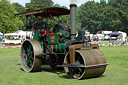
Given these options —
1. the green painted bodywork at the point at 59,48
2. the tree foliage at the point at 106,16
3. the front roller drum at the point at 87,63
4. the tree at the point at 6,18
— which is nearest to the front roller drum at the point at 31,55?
the green painted bodywork at the point at 59,48

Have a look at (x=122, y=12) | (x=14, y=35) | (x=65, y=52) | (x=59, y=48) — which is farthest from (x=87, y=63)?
(x=122, y=12)

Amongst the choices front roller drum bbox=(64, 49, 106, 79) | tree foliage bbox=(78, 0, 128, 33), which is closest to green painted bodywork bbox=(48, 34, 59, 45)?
front roller drum bbox=(64, 49, 106, 79)

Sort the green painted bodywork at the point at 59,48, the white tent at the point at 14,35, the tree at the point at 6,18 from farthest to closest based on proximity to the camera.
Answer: the tree at the point at 6,18 < the white tent at the point at 14,35 < the green painted bodywork at the point at 59,48

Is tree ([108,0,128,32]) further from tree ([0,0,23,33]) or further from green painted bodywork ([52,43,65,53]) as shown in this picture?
green painted bodywork ([52,43,65,53])

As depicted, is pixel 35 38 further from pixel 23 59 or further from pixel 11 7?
pixel 11 7

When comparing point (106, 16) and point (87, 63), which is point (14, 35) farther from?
point (106, 16)

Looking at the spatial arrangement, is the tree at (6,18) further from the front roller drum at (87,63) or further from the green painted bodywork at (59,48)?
the front roller drum at (87,63)

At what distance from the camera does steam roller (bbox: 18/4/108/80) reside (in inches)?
306

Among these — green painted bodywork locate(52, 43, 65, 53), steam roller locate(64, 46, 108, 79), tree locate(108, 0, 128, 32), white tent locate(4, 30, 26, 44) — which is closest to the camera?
steam roller locate(64, 46, 108, 79)

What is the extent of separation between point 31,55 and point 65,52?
68.6 inches

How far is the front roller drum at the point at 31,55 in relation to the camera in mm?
9289

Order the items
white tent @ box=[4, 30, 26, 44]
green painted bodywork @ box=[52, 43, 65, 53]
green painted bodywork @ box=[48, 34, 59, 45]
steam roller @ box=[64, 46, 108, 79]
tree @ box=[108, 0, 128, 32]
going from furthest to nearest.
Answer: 1. tree @ box=[108, 0, 128, 32]
2. white tent @ box=[4, 30, 26, 44]
3. green painted bodywork @ box=[48, 34, 59, 45]
4. green painted bodywork @ box=[52, 43, 65, 53]
5. steam roller @ box=[64, 46, 108, 79]

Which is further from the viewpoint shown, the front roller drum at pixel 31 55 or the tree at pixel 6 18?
the tree at pixel 6 18

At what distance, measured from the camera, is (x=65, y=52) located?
8.72 metres
